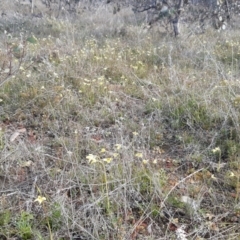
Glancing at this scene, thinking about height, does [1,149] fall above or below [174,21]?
below

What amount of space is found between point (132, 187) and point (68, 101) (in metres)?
1.60

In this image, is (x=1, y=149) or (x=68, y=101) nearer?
(x=1, y=149)

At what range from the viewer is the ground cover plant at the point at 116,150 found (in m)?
1.98

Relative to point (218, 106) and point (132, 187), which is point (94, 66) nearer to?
point (218, 106)

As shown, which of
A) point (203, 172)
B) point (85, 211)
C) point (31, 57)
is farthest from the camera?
point (31, 57)

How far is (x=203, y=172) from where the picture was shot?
2.47m

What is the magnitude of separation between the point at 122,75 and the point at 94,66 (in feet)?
1.47

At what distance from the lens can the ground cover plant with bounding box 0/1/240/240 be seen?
78.1 inches

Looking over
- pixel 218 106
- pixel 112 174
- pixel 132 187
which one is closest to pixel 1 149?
pixel 112 174

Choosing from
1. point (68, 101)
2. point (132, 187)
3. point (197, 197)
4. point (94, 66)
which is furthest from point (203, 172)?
point (94, 66)

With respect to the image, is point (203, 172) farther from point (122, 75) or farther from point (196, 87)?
point (122, 75)

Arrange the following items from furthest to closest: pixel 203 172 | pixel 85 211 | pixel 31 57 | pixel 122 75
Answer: pixel 31 57
pixel 122 75
pixel 203 172
pixel 85 211

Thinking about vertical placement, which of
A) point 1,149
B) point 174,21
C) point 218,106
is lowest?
point 1,149

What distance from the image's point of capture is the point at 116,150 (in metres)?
2.56
